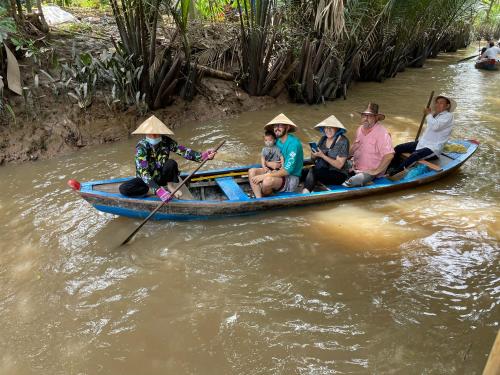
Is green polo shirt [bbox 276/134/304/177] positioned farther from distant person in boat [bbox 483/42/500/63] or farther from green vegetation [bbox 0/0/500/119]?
distant person in boat [bbox 483/42/500/63]

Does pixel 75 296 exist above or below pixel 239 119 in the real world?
below

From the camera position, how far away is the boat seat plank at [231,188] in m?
4.85

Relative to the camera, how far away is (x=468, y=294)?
12.0 ft

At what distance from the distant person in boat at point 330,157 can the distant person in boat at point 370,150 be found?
186mm

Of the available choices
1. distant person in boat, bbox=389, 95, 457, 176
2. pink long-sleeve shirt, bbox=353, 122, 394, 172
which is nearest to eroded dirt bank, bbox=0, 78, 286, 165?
pink long-sleeve shirt, bbox=353, 122, 394, 172

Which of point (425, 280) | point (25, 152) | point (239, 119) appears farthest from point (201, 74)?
point (425, 280)

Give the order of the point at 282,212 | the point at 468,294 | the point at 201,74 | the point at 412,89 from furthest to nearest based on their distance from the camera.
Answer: the point at 412,89
the point at 201,74
the point at 282,212
the point at 468,294

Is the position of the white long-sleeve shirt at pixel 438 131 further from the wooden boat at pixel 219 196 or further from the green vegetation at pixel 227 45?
the green vegetation at pixel 227 45

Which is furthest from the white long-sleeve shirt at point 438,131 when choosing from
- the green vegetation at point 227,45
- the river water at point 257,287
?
the green vegetation at point 227,45

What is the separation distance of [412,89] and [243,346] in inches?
458

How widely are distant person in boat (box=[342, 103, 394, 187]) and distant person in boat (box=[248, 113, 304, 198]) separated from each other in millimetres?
784

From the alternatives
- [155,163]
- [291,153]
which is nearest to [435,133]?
[291,153]

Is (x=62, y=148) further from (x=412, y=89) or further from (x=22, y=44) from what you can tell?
(x=412, y=89)

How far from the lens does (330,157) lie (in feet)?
17.2
